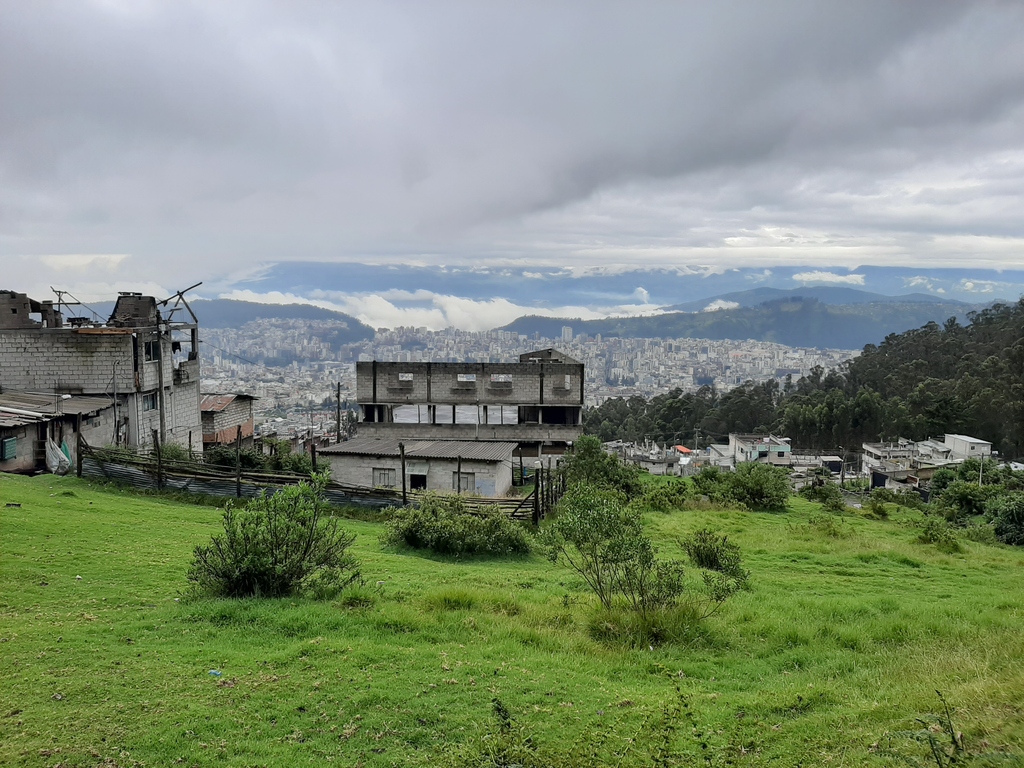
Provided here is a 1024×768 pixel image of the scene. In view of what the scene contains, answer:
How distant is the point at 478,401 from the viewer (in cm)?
3997

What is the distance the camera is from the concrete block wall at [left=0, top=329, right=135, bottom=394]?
2709 centimetres

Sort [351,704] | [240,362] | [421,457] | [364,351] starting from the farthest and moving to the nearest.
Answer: [364,351] < [240,362] < [421,457] < [351,704]

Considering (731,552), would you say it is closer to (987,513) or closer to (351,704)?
(351,704)

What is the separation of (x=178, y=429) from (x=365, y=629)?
2667 centimetres

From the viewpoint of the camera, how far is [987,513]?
2636 cm

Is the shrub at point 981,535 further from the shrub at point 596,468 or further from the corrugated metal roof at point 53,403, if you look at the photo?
the corrugated metal roof at point 53,403

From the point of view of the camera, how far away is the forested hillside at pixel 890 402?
6588 cm

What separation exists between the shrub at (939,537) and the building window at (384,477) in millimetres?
18349

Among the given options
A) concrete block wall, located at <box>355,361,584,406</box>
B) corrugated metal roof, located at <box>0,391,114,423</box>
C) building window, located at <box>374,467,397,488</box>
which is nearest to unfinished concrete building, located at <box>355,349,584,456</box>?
concrete block wall, located at <box>355,361,584,406</box>

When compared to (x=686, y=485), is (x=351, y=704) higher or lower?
higher

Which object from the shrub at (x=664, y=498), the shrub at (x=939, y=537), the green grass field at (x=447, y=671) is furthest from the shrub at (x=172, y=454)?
the shrub at (x=939, y=537)

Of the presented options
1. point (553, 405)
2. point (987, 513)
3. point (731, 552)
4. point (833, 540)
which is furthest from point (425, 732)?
point (553, 405)

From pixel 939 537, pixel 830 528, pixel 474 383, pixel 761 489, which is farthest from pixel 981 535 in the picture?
pixel 474 383

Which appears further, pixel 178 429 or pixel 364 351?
pixel 364 351
